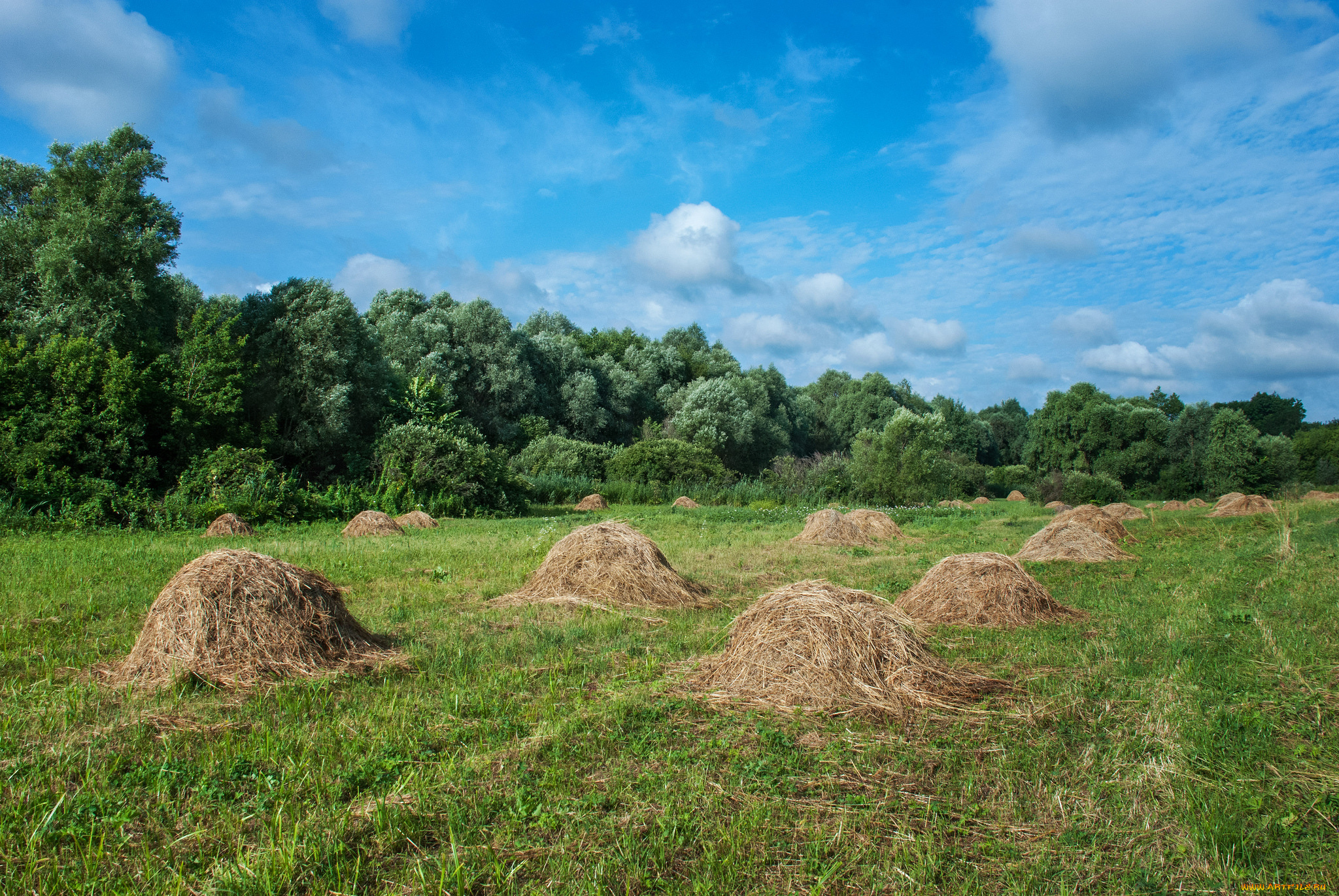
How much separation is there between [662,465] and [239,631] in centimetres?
2821

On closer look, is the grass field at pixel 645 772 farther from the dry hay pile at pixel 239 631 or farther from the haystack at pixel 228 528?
the haystack at pixel 228 528

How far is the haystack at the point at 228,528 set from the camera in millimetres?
13852

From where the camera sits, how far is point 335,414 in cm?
2494

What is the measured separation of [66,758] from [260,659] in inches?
57.1

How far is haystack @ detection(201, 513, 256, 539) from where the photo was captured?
13.9 m

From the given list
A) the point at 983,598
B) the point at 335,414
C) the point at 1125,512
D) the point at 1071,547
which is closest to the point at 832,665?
the point at 983,598

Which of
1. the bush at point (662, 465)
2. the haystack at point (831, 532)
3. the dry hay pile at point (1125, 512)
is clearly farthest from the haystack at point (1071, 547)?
the bush at point (662, 465)

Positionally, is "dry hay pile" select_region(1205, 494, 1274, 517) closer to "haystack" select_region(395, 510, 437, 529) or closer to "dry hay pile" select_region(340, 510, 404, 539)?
"haystack" select_region(395, 510, 437, 529)

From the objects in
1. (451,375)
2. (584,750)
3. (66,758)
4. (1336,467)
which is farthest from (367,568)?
(1336,467)

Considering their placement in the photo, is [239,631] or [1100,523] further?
[1100,523]

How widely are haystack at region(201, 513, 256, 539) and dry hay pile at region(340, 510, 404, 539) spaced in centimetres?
183

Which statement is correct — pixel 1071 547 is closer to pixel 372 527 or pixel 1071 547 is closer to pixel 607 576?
pixel 607 576

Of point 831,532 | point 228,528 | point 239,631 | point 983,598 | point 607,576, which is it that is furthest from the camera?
point 831,532

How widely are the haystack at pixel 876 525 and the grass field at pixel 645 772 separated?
10899mm
